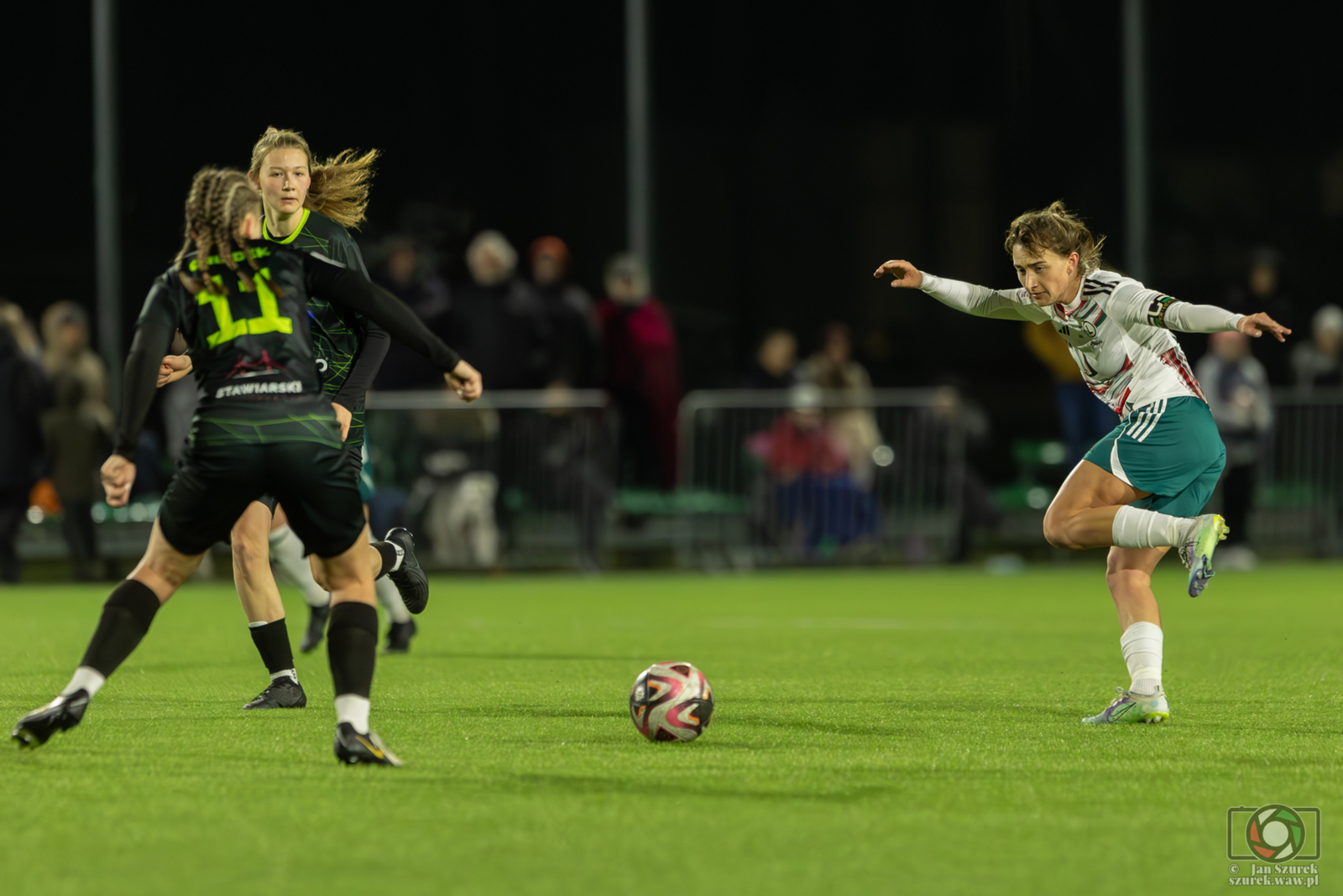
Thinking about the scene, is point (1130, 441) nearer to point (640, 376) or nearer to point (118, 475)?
point (118, 475)

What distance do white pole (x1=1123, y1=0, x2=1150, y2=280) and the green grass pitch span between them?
31.0 feet

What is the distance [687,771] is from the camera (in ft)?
18.6

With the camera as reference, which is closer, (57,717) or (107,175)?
(57,717)

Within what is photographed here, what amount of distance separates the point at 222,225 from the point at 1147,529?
3.46m

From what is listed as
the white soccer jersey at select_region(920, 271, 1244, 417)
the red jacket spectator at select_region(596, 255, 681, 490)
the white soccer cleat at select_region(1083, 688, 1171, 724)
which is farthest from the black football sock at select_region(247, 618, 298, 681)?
the red jacket spectator at select_region(596, 255, 681, 490)

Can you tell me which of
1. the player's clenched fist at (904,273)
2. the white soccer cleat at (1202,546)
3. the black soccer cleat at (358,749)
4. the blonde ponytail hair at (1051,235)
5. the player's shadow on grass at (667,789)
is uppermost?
the blonde ponytail hair at (1051,235)

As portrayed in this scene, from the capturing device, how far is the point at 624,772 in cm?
562

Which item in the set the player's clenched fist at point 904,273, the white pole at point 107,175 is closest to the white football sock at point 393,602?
the player's clenched fist at point 904,273

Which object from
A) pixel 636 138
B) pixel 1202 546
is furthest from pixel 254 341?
pixel 636 138

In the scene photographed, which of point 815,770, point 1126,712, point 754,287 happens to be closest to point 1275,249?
point 754,287

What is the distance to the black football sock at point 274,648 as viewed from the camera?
743 centimetres

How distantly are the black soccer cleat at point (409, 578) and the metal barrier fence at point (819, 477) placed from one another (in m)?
8.49

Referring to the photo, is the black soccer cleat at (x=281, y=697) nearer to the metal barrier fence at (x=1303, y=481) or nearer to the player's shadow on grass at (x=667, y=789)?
the player's shadow on grass at (x=667, y=789)

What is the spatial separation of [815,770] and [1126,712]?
1677mm
